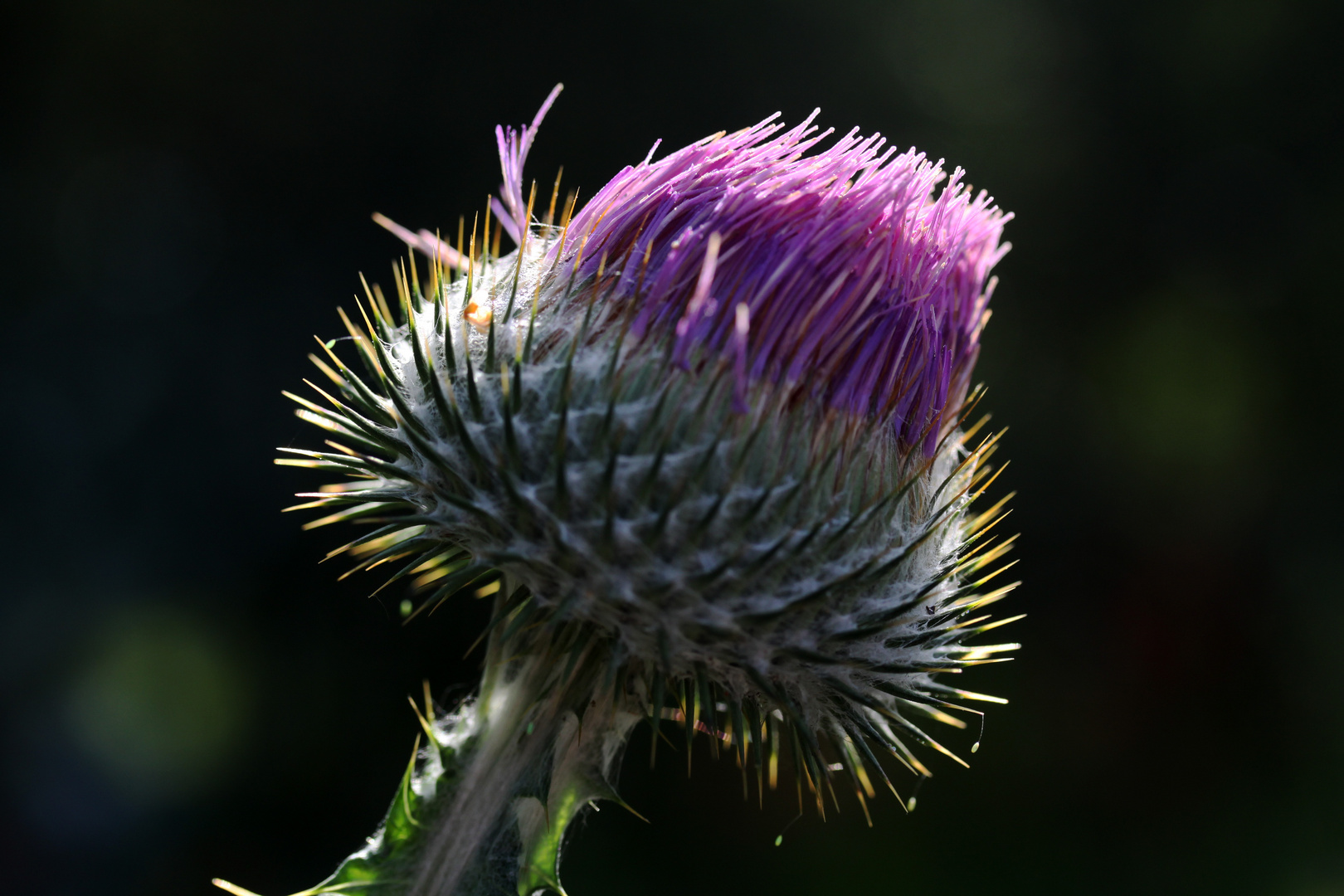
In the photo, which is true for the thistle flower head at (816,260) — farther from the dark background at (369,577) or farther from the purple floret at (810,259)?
the dark background at (369,577)

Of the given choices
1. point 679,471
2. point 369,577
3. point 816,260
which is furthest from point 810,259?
point 369,577

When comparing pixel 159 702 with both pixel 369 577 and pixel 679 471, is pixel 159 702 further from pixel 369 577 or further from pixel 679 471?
pixel 679 471

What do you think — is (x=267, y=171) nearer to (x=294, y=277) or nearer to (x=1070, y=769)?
(x=294, y=277)

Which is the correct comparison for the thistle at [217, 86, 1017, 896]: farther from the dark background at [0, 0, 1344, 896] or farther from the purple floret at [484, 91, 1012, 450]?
the dark background at [0, 0, 1344, 896]

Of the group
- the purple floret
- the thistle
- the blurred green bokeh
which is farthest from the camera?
the blurred green bokeh

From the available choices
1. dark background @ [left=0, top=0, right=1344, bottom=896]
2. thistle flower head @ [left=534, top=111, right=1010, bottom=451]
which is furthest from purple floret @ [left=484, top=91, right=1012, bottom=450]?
dark background @ [left=0, top=0, right=1344, bottom=896]

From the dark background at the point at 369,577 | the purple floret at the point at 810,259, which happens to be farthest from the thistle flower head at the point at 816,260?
the dark background at the point at 369,577

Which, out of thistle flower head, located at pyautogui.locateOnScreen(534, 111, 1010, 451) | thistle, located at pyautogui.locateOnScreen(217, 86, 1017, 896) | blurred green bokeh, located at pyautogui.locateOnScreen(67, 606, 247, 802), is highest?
thistle flower head, located at pyautogui.locateOnScreen(534, 111, 1010, 451)

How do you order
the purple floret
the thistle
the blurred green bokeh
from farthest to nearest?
the blurred green bokeh, the purple floret, the thistle
